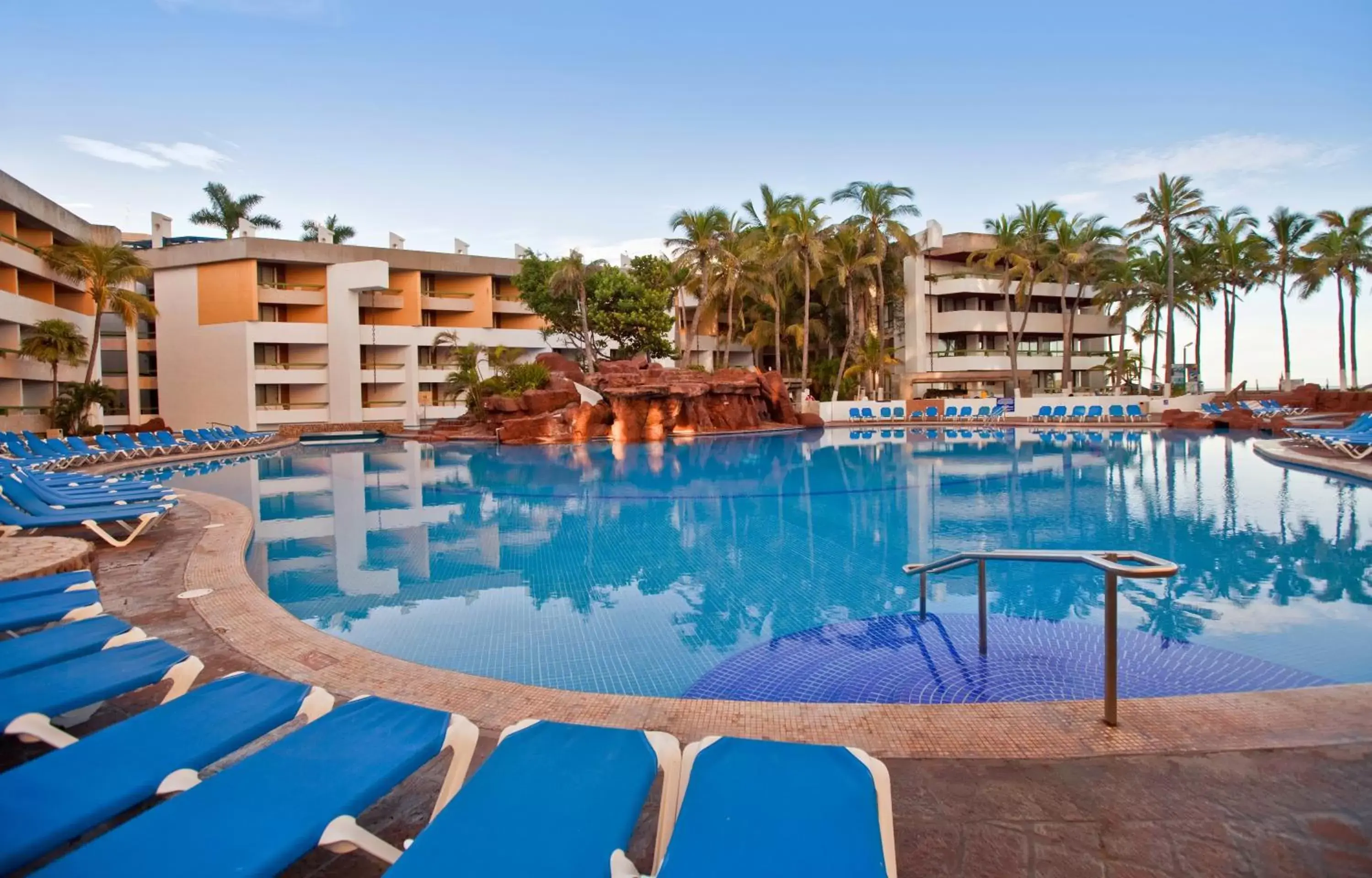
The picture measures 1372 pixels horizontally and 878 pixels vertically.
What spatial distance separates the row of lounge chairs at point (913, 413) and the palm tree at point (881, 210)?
7744 mm

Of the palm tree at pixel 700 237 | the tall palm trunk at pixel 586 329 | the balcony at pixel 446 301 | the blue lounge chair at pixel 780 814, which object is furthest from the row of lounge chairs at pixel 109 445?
the palm tree at pixel 700 237

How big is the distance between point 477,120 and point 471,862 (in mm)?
22460

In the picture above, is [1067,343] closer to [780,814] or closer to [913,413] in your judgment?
[913,413]

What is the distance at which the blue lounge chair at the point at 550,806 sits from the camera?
1743 mm

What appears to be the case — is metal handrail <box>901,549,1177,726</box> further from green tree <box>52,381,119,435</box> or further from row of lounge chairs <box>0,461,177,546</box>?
green tree <box>52,381,119,435</box>

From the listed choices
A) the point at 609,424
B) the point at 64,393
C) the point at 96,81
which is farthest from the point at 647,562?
the point at 64,393

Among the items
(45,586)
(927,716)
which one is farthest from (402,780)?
(45,586)

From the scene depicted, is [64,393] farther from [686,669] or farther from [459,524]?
[686,669]

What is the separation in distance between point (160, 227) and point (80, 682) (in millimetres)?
43717

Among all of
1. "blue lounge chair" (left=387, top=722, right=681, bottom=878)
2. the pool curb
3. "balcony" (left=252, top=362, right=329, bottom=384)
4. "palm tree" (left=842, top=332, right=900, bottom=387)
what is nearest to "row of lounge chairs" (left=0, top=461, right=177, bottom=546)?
the pool curb

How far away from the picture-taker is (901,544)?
9.08 m

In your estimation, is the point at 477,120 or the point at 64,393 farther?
the point at 64,393

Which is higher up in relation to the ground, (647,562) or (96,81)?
(96,81)

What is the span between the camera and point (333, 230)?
152 ft
